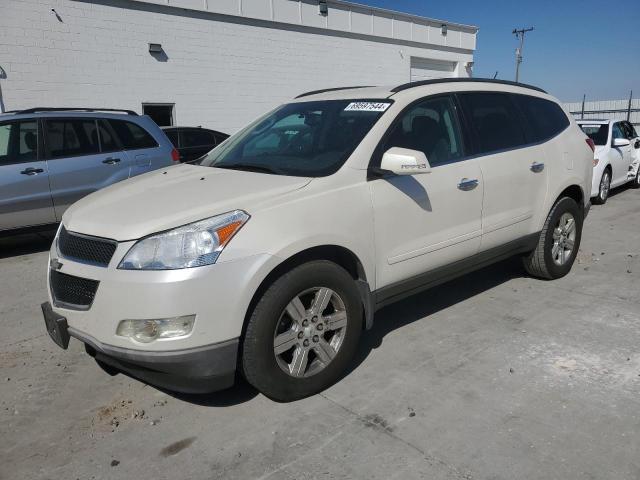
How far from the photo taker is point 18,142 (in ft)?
21.9

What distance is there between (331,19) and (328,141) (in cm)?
1444

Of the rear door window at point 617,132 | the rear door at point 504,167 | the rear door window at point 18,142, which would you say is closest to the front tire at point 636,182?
the rear door window at point 617,132

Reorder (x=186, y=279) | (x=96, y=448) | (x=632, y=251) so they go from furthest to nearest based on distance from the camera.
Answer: (x=632, y=251) → (x=96, y=448) → (x=186, y=279)

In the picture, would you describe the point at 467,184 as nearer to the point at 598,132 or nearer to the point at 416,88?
the point at 416,88

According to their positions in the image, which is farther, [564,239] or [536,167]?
[564,239]

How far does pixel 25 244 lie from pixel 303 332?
19.7 ft

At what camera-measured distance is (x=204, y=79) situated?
1408 cm

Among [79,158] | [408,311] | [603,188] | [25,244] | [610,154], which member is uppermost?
[79,158]

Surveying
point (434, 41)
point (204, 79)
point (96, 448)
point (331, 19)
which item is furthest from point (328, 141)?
point (434, 41)

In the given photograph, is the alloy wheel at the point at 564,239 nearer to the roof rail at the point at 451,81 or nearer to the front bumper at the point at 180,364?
the roof rail at the point at 451,81

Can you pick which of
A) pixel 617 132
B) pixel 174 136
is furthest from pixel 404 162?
pixel 617 132

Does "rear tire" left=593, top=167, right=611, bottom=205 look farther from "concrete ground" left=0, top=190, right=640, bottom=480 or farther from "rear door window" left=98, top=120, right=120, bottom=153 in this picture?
"rear door window" left=98, top=120, right=120, bottom=153

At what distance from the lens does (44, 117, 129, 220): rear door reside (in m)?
6.80

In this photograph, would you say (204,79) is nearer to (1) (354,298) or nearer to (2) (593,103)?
(1) (354,298)
